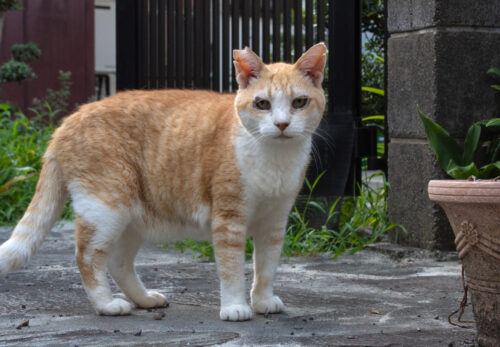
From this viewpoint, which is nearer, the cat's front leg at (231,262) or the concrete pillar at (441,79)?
the cat's front leg at (231,262)

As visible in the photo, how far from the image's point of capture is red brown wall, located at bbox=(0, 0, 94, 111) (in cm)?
1202

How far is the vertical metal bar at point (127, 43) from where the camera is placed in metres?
5.59

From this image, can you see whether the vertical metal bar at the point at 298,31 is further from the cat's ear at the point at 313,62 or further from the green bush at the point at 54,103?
the green bush at the point at 54,103

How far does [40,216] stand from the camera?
10.4 feet

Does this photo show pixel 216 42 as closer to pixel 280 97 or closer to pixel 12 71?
pixel 280 97

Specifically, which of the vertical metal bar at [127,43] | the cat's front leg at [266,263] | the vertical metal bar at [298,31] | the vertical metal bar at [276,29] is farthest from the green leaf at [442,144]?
the vertical metal bar at [127,43]

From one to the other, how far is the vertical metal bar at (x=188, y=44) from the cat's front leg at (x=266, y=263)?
2.59 m

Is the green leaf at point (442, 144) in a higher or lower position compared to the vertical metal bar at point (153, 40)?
lower

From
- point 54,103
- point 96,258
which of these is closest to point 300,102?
point 96,258

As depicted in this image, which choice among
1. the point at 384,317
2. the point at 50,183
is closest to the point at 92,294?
the point at 50,183

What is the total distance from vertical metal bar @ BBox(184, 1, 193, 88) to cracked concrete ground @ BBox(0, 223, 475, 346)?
5.05ft

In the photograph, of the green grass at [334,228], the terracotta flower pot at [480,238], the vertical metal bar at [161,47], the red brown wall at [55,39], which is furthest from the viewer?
the red brown wall at [55,39]

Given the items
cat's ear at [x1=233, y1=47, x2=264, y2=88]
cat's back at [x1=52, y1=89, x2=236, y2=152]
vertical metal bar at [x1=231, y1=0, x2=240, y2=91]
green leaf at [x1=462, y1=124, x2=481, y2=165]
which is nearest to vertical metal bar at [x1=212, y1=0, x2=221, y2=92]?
vertical metal bar at [x1=231, y1=0, x2=240, y2=91]

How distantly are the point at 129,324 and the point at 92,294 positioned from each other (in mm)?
245
